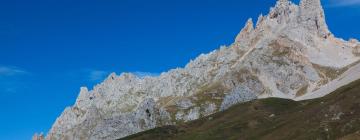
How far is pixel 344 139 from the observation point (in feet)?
631

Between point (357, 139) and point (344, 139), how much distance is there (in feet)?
16.2

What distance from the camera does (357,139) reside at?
189125 mm
